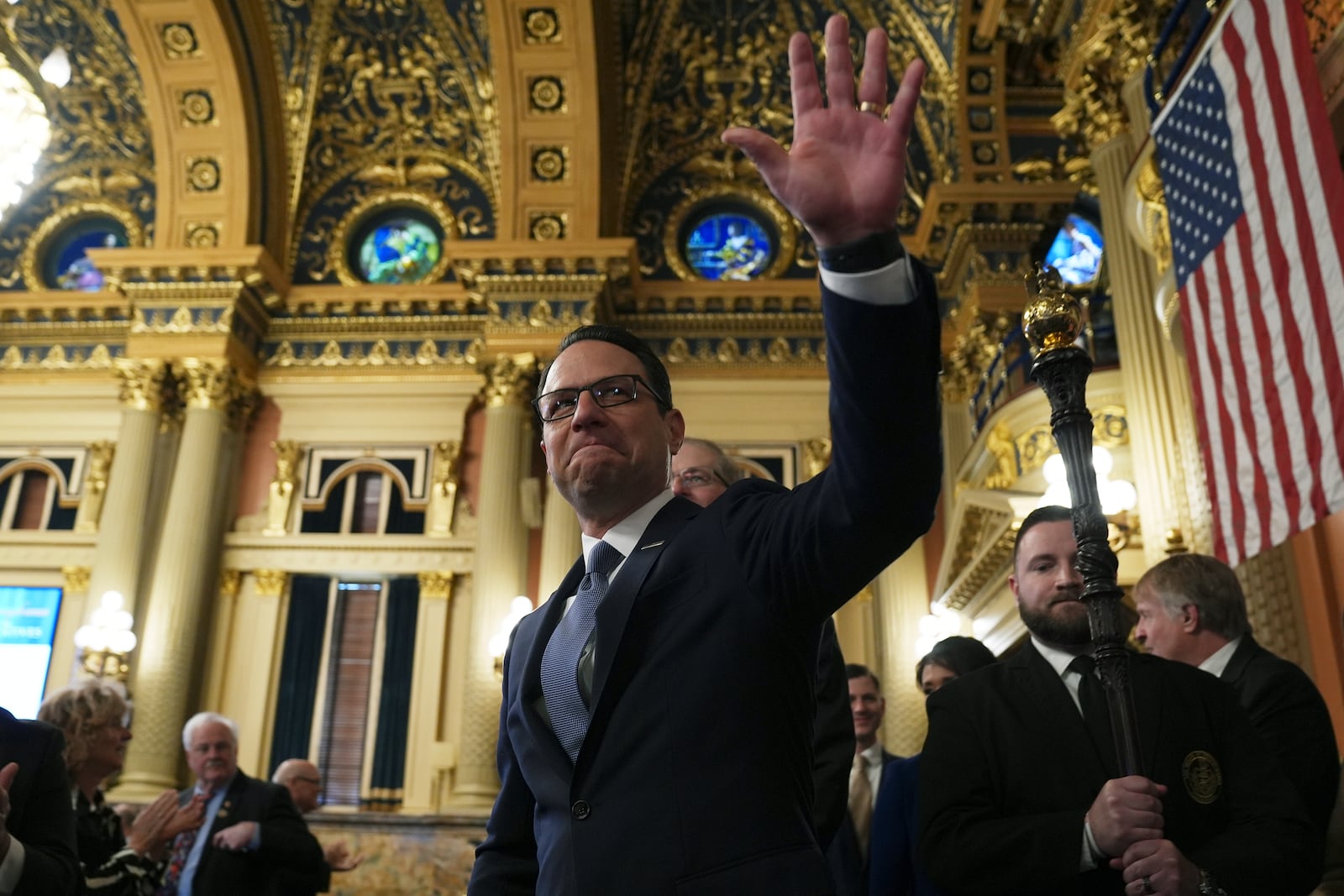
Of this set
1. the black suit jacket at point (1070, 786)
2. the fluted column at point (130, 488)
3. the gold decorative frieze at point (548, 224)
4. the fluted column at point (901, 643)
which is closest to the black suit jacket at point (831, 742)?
the black suit jacket at point (1070, 786)

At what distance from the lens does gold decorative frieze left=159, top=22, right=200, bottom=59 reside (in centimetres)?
1264

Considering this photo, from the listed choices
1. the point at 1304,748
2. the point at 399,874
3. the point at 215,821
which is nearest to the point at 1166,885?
the point at 1304,748

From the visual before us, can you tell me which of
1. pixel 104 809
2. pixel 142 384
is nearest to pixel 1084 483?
pixel 104 809

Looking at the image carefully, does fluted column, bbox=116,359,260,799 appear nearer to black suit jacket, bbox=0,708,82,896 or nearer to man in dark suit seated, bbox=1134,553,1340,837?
black suit jacket, bbox=0,708,82,896

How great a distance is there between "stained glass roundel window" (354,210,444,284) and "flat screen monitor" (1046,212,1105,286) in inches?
275

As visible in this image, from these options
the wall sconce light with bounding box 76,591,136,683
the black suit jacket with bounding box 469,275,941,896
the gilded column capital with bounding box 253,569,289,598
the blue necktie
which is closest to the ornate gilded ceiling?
the gilded column capital with bounding box 253,569,289,598

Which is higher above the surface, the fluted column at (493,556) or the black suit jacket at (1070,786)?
the fluted column at (493,556)

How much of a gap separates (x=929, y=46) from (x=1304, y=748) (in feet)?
37.0

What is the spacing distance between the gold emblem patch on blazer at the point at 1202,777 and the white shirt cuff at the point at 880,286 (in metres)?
1.33

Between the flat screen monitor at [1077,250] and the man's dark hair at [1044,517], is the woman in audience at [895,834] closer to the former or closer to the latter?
the man's dark hair at [1044,517]

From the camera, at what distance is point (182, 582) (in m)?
11.7

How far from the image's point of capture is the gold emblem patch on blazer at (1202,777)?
2215 millimetres

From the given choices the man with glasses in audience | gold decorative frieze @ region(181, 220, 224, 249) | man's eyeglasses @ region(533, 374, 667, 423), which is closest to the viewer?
man's eyeglasses @ region(533, 374, 667, 423)

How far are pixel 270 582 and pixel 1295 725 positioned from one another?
Answer: 1112 cm
